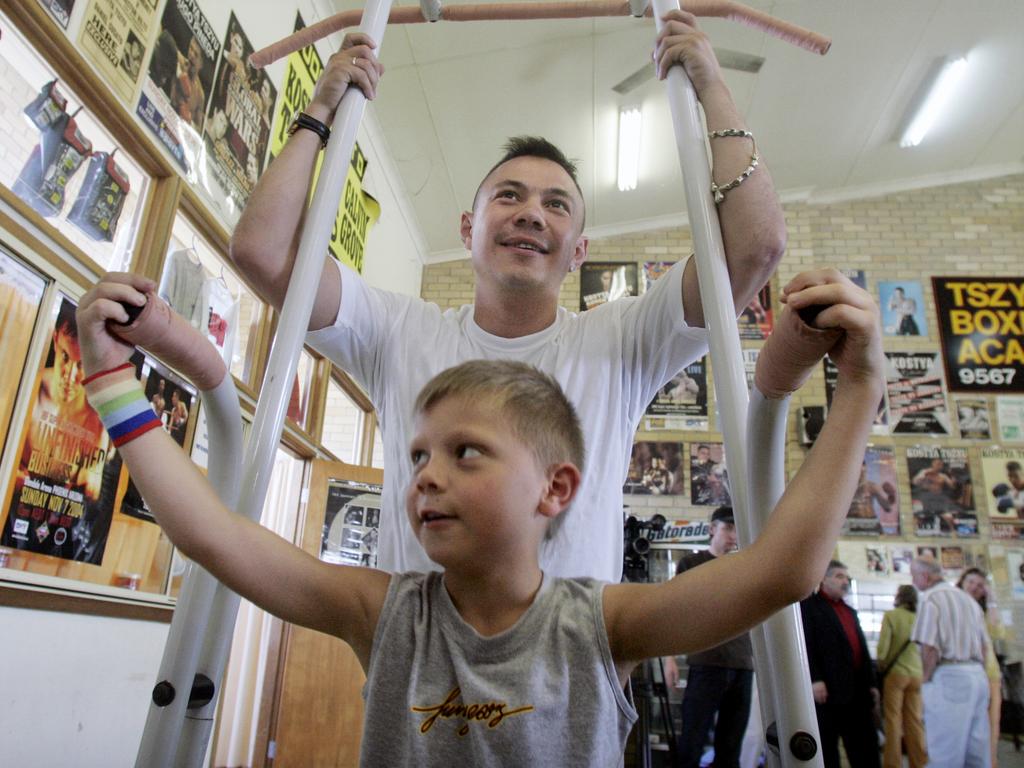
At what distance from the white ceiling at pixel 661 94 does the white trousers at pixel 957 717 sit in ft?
12.6

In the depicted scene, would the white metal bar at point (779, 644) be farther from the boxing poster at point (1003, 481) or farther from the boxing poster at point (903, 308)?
the boxing poster at point (903, 308)

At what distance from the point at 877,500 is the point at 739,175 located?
543cm

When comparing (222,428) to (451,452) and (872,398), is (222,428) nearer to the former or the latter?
(451,452)

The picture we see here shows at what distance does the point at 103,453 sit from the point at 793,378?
222 centimetres

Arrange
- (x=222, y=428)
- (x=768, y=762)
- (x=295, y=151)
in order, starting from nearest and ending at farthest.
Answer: (x=768, y=762) → (x=222, y=428) → (x=295, y=151)

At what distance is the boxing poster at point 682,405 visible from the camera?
237 inches

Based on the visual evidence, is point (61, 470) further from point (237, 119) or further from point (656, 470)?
point (656, 470)

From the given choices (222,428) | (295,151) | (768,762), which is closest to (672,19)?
(295,151)

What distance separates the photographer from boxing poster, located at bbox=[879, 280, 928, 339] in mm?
6211

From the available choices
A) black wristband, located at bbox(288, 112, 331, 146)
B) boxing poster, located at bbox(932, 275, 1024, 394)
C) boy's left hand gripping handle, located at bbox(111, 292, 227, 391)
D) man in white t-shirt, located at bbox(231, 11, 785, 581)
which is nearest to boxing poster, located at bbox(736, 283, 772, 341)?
boxing poster, located at bbox(932, 275, 1024, 394)

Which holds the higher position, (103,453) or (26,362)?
(26,362)

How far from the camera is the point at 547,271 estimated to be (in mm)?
1204

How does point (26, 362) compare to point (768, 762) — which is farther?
point (26, 362)

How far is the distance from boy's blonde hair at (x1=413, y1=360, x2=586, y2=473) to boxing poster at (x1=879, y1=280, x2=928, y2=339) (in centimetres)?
603
